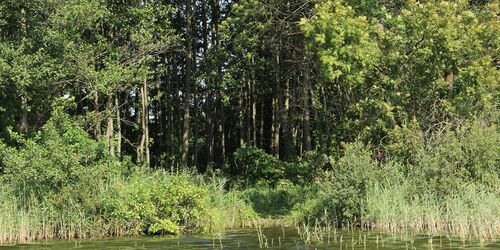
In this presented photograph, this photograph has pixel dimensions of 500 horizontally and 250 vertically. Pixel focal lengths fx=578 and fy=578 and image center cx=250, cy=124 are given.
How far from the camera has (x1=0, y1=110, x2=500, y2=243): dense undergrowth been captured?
46.6ft

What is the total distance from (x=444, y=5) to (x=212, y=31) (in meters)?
17.9

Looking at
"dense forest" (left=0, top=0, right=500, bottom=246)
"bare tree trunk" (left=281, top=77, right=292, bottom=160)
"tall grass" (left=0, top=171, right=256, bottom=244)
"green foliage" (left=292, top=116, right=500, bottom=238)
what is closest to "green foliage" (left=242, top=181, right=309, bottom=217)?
"dense forest" (left=0, top=0, right=500, bottom=246)

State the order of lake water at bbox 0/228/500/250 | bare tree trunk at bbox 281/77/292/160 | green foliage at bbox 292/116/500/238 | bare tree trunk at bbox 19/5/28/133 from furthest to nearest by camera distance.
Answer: bare tree trunk at bbox 281/77/292/160, bare tree trunk at bbox 19/5/28/133, green foliage at bbox 292/116/500/238, lake water at bbox 0/228/500/250

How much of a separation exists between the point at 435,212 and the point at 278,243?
3.98 metres

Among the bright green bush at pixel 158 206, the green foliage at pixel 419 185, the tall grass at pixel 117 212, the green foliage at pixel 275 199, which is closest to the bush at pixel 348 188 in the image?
the green foliage at pixel 419 185

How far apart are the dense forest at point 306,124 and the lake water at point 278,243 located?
84cm

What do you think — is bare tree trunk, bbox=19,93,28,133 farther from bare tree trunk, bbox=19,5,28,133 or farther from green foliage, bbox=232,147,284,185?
green foliage, bbox=232,147,284,185

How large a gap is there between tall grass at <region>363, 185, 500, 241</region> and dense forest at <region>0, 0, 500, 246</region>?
45 millimetres

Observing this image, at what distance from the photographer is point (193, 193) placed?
1513 cm

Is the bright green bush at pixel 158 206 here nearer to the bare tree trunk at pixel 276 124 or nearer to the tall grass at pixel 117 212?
the tall grass at pixel 117 212

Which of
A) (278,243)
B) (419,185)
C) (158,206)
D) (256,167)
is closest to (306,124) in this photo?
(256,167)

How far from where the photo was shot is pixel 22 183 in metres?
15.3

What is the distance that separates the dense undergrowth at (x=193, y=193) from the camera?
46.6 feet

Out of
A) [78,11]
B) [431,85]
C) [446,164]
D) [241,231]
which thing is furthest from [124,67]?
[446,164]
